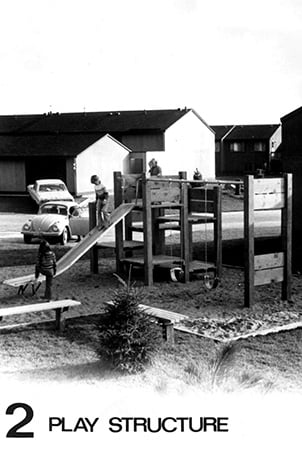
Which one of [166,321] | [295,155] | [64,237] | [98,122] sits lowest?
[64,237]

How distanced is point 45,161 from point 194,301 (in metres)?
36.9

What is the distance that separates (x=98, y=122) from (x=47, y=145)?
644 inches

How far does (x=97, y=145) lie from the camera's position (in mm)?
48250

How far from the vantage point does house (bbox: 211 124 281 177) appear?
77.2 m

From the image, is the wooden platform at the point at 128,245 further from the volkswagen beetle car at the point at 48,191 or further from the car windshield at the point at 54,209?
the volkswagen beetle car at the point at 48,191

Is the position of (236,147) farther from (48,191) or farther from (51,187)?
(48,191)

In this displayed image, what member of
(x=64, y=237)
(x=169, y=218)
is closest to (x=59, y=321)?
(x=169, y=218)

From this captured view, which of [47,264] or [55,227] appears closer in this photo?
[47,264]

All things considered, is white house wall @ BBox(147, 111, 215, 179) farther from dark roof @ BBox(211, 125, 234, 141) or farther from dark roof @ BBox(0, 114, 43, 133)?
dark roof @ BBox(211, 125, 234, 141)

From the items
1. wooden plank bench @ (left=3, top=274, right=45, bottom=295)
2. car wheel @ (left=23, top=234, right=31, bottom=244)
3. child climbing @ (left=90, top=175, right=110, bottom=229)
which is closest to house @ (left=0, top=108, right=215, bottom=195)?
car wheel @ (left=23, top=234, right=31, bottom=244)

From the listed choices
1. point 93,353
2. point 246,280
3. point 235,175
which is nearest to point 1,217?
point 246,280

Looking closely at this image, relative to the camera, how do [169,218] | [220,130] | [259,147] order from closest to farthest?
[169,218] → [259,147] → [220,130]

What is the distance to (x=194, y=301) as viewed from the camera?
1439 cm

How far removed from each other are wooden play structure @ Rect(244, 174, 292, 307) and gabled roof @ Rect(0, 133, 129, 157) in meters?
32.2
